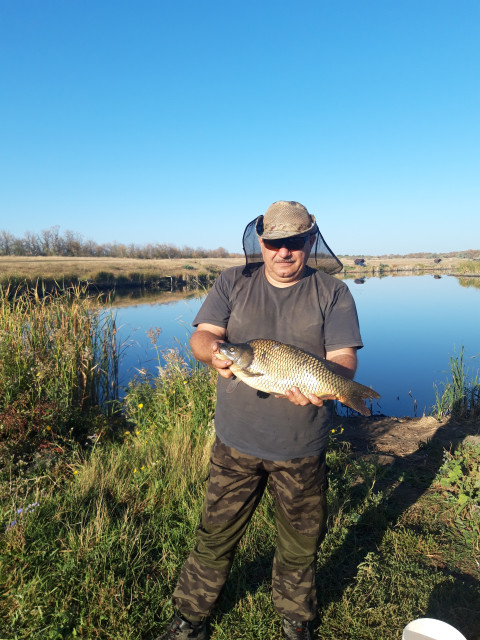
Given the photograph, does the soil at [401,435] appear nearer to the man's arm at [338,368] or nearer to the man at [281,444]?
the man at [281,444]

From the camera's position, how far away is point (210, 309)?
9.00ft

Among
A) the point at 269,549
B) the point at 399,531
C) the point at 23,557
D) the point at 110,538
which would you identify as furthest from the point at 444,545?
the point at 23,557

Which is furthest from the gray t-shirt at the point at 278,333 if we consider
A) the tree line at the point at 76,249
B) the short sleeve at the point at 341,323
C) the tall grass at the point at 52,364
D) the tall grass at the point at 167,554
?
the tree line at the point at 76,249

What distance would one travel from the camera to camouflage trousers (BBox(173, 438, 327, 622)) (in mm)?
2480

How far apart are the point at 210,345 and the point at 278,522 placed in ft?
3.96

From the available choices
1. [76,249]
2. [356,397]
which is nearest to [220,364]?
[356,397]

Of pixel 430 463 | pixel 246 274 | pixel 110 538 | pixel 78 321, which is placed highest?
pixel 246 274

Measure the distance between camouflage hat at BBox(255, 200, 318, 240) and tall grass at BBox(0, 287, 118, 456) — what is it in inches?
153

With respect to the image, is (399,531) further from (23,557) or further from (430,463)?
(23,557)

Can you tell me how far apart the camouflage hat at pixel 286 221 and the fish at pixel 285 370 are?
2.18ft

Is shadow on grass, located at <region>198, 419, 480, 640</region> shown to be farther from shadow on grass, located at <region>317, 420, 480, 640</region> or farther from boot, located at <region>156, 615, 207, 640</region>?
boot, located at <region>156, 615, 207, 640</region>

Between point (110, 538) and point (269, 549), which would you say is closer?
point (110, 538)

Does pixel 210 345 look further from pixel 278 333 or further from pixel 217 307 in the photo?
pixel 278 333

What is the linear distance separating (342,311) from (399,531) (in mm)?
2438
